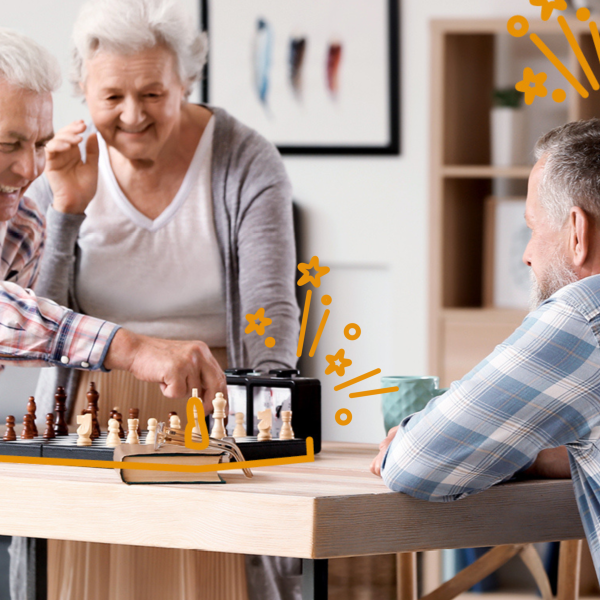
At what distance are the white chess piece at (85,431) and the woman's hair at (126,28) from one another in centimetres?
69

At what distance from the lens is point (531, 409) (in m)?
0.94

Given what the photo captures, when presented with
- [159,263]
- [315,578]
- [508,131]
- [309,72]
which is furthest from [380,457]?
[309,72]

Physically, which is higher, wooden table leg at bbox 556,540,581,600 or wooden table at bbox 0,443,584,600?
wooden table at bbox 0,443,584,600

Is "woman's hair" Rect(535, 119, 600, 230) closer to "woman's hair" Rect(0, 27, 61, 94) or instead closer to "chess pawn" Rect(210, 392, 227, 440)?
"chess pawn" Rect(210, 392, 227, 440)

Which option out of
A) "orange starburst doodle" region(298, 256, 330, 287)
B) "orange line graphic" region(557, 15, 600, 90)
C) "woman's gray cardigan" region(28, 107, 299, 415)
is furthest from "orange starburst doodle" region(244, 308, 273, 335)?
"orange line graphic" region(557, 15, 600, 90)

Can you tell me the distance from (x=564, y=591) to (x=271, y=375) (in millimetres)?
672

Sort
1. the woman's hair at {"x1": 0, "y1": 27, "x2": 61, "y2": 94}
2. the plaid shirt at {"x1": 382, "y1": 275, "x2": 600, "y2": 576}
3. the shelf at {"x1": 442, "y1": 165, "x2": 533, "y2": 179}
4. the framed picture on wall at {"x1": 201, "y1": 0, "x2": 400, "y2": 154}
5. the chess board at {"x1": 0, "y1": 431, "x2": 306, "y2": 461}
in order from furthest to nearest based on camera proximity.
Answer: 1. the framed picture on wall at {"x1": 201, "y1": 0, "x2": 400, "y2": 154}
2. the shelf at {"x1": 442, "y1": 165, "x2": 533, "y2": 179}
3. the woman's hair at {"x1": 0, "y1": 27, "x2": 61, "y2": 94}
4. the chess board at {"x1": 0, "y1": 431, "x2": 306, "y2": 461}
5. the plaid shirt at {"x1": 382, "y1": 275, "x2": 600, "y2": 576}

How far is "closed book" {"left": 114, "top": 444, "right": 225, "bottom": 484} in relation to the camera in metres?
1.01

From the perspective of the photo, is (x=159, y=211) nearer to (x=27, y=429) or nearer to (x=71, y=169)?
(x=71, y=169)

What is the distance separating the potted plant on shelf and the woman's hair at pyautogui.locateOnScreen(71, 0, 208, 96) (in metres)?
1.39

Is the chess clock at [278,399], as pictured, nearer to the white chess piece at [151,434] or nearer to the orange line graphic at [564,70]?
the white chess piece at [151,434]

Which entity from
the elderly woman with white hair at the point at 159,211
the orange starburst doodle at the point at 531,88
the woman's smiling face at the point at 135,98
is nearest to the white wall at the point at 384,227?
the orange starburst doodle at the point at 531,88

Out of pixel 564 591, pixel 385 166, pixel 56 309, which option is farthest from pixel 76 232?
pixel 385 166

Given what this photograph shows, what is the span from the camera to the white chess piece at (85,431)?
1217mm
